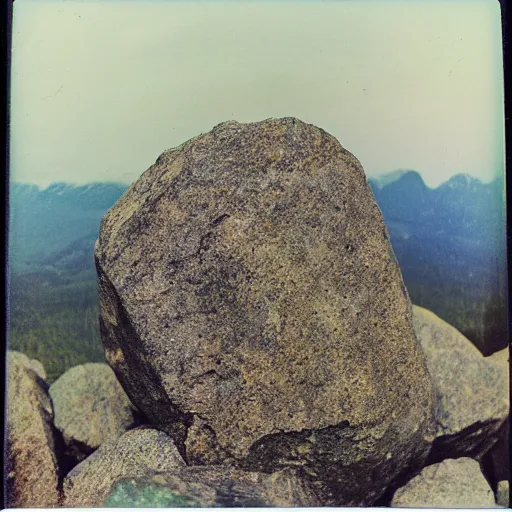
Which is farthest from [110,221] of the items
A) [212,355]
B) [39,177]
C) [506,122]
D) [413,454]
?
[506,122]

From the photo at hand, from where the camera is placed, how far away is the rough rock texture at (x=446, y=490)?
379 centimetres

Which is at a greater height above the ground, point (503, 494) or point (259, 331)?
point (259, 331)

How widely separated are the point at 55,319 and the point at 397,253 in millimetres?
2166

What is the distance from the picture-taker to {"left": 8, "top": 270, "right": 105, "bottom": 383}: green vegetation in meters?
4.05

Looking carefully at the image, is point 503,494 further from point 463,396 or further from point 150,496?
point 150,496

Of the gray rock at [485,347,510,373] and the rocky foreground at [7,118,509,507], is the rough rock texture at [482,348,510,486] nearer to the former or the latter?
the gray rock at [485,347,510,373]

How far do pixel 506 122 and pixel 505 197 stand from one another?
43 centimetres

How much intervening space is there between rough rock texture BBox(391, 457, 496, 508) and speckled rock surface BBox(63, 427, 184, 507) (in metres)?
1.30

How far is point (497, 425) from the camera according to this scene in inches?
159

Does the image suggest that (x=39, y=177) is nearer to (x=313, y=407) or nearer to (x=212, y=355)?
(x=212, y=355)

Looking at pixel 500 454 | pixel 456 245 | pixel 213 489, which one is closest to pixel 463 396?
pixel 500 454

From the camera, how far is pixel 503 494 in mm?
4016

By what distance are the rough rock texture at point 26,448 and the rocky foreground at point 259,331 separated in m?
0.10

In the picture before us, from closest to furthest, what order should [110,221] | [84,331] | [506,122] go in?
[110,221]
[506,122]
[84,331]
